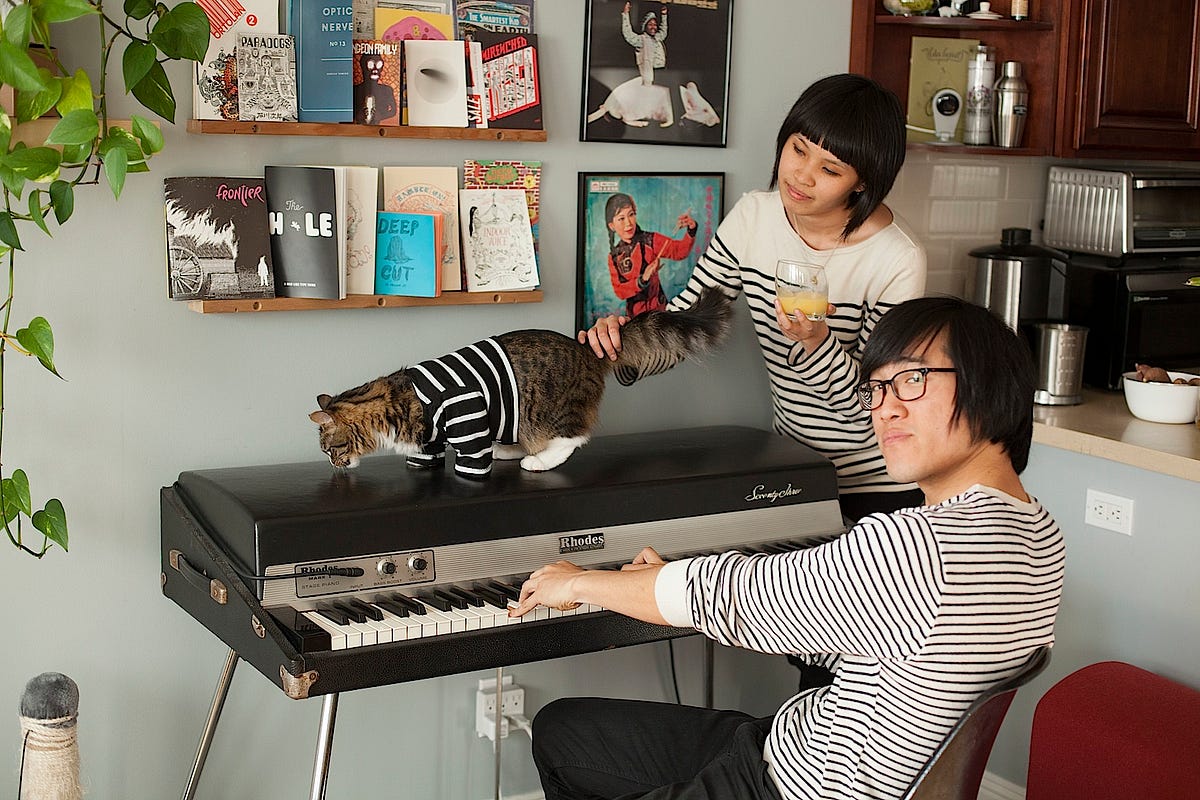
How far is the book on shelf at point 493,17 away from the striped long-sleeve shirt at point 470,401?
2.21 feet

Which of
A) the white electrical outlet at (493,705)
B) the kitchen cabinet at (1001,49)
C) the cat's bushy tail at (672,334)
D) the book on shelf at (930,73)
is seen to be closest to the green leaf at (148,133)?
the cat's bushy tail at (672,334)

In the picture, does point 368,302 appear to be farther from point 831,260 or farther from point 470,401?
point 831,260

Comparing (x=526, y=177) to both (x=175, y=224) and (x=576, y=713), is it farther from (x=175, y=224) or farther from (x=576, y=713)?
(x=576, y=713)

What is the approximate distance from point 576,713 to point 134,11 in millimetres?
1378

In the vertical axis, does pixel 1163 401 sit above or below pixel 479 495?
above

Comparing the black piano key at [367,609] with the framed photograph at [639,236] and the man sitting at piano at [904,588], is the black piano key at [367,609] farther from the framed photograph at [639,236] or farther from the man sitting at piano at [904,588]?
the framed photograph at [639,236]

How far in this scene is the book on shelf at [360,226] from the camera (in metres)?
2.46

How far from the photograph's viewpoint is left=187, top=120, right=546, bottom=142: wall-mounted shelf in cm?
230

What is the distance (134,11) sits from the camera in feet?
6.88

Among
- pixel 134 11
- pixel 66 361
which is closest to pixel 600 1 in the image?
pixel 134 11

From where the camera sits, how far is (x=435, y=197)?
257 centimetres

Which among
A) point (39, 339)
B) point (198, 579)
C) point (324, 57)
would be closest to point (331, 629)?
point (198, 579)

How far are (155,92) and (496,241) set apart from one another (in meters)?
0.77

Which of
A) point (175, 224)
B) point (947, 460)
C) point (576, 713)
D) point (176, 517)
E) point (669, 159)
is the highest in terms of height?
point (669, 159)
